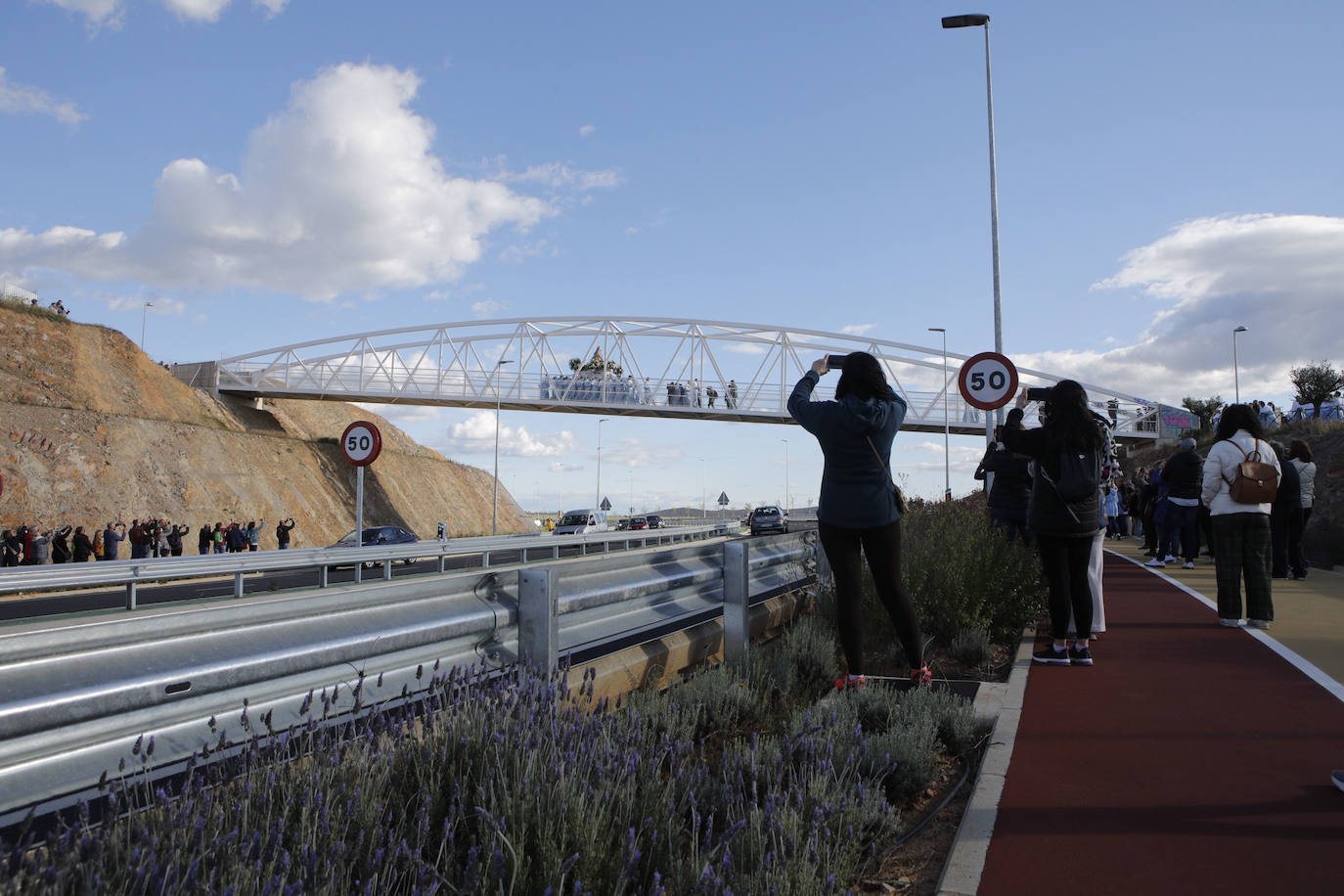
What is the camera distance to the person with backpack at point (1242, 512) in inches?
301

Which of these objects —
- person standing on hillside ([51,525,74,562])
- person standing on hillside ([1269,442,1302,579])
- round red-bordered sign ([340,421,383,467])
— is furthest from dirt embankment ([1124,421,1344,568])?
person standing on hillside ([51,525,74,562])

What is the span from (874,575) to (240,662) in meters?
3.45

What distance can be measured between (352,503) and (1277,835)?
58.5 meters

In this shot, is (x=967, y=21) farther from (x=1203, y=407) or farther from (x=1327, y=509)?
(x=1203, y=407)

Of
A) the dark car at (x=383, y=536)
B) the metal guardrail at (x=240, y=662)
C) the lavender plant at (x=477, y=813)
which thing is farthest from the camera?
the dark car at (x=383, y=536)

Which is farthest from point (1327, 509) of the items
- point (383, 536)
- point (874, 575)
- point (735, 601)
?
point (383, 536)

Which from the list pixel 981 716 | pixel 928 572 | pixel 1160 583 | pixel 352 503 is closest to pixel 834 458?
pixel 981 716

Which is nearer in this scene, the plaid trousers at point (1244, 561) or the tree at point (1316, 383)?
the plaid trousers at point (1244, 561)

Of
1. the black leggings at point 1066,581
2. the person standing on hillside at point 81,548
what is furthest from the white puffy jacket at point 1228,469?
the person standing on hillside at point 81,548

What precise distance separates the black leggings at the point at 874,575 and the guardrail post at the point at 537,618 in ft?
5.92

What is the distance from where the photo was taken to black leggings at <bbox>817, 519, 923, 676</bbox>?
5.12 m

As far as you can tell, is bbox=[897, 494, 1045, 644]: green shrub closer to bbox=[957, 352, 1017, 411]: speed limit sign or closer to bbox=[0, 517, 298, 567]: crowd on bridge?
bbox=[957, 352, 1017, 411]: speed limit sign

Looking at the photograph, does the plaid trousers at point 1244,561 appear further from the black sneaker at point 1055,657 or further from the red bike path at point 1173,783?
the black sneaker at point 1055,657

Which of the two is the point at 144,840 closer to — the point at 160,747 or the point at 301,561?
the point at 160,747
